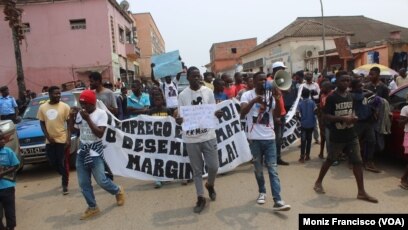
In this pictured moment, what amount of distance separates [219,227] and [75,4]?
24.2 metres

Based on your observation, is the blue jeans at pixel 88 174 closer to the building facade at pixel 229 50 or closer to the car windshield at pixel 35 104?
the car windshield at pixel 35 104

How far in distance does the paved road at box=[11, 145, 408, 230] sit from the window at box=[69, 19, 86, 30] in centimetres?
2033

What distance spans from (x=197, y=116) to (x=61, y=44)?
2301cm

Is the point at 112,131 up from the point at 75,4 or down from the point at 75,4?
down

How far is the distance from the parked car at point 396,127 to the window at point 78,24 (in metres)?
22.4

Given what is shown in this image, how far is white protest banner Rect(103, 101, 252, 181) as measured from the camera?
263 inches

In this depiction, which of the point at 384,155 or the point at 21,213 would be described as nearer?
the point at 21,213

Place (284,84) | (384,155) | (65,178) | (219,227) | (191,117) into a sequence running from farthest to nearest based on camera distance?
(384,155) → (65,178) → (284,84) → (191,117) → (219,227)

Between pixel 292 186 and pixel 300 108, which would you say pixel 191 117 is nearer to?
pixel 292 186

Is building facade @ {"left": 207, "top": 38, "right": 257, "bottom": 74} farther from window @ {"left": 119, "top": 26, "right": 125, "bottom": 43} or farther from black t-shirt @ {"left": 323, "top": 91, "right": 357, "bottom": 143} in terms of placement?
black t-shirt @ {"left": 323, "top": 91, "right": 357, "bottom": 143}

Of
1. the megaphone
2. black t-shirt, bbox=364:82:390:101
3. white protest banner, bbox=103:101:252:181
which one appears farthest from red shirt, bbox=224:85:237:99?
the megaphone

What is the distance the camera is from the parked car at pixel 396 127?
6930 mm

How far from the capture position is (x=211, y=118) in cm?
545

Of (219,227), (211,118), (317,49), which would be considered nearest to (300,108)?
(211,118)
